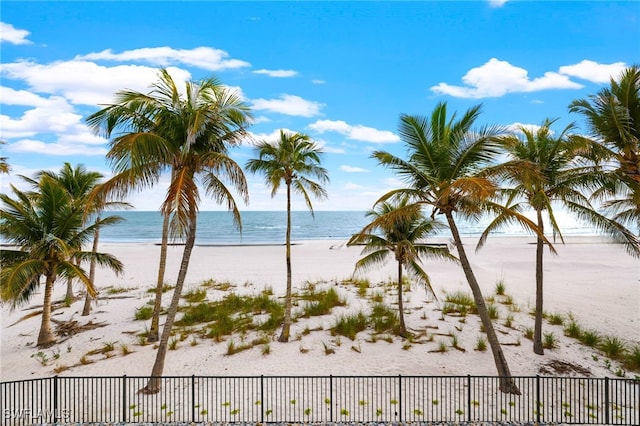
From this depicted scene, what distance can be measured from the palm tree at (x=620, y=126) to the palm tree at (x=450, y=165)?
4.48 m

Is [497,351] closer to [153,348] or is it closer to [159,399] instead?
[159,399]

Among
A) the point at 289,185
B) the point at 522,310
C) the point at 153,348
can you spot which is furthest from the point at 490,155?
the point at 153,348

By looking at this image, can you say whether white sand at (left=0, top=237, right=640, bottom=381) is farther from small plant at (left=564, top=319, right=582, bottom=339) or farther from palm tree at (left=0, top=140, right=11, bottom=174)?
palm tree at (left=0, top=140, right=11, bottom=174)

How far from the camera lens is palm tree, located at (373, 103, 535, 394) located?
853cm

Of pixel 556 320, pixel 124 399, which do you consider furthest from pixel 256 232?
pixel 124 399

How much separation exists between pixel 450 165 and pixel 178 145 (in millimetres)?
7575

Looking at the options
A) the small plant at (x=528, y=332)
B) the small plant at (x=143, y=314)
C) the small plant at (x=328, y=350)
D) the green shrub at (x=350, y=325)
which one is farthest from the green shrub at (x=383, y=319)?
the small plant at (x=143, y=314)

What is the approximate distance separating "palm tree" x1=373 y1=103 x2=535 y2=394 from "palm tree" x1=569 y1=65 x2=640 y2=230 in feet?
14.7

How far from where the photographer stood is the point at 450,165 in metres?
8.80

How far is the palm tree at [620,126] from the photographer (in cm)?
948

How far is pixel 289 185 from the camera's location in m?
12.0

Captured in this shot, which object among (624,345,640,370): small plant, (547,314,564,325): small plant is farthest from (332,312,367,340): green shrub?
(624,345,640,370): small plant

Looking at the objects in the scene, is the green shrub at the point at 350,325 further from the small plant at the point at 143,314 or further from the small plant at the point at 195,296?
the small plant at the point at 143,314

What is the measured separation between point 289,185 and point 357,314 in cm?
678
